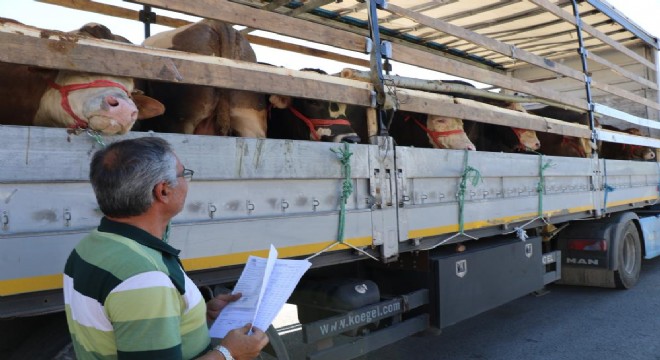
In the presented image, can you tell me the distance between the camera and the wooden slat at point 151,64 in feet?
5.96

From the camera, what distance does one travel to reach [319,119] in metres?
2.99

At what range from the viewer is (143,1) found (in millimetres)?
2154

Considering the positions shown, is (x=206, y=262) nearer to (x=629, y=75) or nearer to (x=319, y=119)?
(x=319, y=119)

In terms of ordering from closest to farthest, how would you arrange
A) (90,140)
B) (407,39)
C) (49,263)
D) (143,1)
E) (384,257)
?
(49,263), (90,140), (143,1), (384,257), (407,39)

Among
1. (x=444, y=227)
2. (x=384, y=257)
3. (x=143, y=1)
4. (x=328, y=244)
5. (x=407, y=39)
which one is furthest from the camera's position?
(x=407, y=39)

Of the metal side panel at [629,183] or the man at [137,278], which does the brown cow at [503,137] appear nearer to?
the metal side panel at [629,183]

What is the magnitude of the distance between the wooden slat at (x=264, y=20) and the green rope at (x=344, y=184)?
2.07 ft

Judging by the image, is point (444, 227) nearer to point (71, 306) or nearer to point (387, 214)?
point (387, 214)

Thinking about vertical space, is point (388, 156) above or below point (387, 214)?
above

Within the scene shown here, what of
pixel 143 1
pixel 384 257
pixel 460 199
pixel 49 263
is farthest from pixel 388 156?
pixel 49 263

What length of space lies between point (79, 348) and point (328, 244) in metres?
1.42

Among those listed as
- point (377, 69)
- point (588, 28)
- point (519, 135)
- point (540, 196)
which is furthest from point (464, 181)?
point (588, 28)

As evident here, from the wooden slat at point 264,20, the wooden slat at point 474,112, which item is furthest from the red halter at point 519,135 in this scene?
the wooden slat at point 264,20

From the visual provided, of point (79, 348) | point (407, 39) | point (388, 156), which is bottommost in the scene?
point (79, 348)
